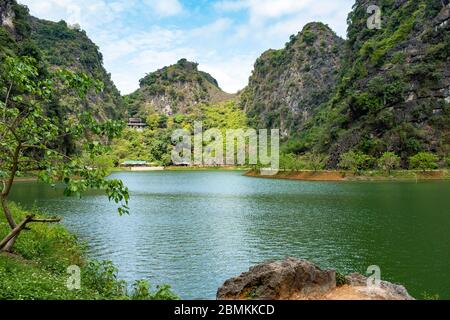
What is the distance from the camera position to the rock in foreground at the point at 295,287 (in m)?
15.7

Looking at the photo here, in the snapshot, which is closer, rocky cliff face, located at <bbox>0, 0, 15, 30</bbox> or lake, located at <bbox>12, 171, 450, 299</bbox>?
lake, located at <bbox>12, 171, 450, 299</bbox>

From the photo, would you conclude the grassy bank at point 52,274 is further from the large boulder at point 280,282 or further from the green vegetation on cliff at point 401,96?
the green vegetation on cliff at point 401,96

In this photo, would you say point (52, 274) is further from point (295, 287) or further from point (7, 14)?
point (7, 14)

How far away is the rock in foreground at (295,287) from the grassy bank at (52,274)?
3.04m

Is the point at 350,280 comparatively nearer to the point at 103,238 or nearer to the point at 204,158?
the point at 103,238

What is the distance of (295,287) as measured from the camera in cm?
1605

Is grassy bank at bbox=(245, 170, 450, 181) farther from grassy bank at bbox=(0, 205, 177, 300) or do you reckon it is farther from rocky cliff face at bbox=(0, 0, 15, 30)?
rocky cliff face at bbox=(0, 0, 15, 30)

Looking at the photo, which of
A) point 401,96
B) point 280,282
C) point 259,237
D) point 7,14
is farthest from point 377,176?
point 7,14

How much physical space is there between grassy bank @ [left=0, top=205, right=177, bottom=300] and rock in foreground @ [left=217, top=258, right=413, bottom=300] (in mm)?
3036

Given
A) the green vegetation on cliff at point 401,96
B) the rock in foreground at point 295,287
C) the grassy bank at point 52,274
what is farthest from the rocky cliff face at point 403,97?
the grassy bank at point 52,274

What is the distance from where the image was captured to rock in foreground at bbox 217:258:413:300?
15680 mm

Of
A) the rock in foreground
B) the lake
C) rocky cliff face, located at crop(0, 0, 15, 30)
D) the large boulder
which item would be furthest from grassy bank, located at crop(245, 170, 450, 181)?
rocky cliff face, located at crop(0, 0, 15, 30)
